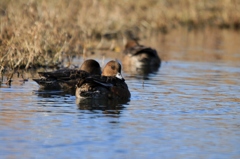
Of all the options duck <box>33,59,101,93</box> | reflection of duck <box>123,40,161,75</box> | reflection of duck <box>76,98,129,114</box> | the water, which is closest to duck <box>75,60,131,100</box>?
reflection of duck <box>76,98,129,114</box>

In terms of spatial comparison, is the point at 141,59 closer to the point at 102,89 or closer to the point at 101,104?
the point at 102,89

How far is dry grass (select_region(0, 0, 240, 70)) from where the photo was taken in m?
13.1

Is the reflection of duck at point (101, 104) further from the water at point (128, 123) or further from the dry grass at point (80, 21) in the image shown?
the dry grass at point (80, 21)

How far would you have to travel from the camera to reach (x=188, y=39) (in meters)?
22.7

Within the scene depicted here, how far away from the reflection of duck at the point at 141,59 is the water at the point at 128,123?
3.71 m

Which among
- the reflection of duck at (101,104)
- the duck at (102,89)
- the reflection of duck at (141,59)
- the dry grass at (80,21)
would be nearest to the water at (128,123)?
the reflection of duck at (101,104)

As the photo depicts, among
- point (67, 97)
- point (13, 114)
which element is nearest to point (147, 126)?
point (13, 114)

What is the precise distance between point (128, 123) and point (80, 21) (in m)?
10.8

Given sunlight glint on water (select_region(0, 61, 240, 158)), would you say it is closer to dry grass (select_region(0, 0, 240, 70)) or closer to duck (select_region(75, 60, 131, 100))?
duck (select_region(75, 60, 131, 100))

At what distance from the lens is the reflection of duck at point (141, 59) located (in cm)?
1597

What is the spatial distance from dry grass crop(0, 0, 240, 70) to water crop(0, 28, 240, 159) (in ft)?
4.56

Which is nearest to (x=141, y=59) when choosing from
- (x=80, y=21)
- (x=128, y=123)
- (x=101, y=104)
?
(x=80, y=21)

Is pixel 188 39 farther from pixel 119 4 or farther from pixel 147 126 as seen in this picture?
pixel 147 126

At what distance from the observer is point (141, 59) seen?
16.4 metres
